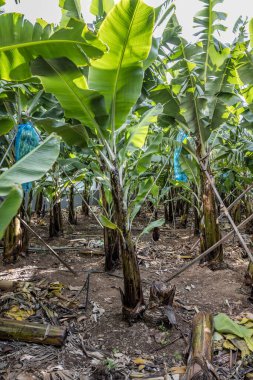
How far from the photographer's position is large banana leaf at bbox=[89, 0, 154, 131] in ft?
5.99

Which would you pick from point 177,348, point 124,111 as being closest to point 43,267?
point 177,348

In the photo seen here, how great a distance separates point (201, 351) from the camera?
1.81 m

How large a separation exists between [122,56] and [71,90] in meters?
0.44

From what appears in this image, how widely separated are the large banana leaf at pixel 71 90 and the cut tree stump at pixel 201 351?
168cm

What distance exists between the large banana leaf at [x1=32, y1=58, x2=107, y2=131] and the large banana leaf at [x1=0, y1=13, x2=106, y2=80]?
101 millimetres

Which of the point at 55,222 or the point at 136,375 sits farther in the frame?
the point at 55,222

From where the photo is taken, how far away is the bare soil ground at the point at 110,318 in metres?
1.87

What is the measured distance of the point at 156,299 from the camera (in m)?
2.40

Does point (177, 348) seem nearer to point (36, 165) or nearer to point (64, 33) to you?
point (36, 165)

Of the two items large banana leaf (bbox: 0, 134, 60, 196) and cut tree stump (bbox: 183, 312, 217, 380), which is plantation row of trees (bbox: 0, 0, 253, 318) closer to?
large banana leaf (bbox: 0, 134, 60, 196)

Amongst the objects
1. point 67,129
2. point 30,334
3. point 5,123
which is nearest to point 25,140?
point 5,123

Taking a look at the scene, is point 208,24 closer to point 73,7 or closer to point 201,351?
point 73,7

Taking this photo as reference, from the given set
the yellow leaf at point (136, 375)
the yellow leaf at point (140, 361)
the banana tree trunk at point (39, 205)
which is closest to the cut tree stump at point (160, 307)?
the yellow leaf at point (140, 361)

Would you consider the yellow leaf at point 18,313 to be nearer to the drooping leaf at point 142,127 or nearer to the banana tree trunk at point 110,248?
the banana tree trunk at point 110,248
